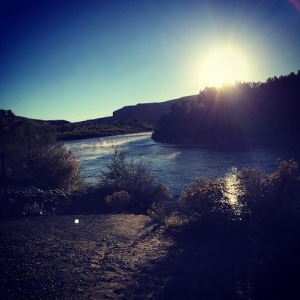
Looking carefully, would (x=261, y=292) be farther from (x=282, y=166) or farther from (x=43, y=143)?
(x=43, y=143)

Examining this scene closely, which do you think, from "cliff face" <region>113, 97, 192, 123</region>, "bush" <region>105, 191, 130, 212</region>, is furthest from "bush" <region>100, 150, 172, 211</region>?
"cliff face" <region>113, 97, 192, 123</region>

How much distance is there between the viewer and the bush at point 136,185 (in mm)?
15648

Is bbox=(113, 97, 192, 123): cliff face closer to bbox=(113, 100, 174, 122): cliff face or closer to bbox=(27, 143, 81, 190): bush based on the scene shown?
bbox=(113, 100, 174, 122): cliff face

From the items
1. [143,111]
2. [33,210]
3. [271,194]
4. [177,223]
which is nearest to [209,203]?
[177,223]

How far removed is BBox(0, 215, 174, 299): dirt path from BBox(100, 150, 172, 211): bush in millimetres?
3822

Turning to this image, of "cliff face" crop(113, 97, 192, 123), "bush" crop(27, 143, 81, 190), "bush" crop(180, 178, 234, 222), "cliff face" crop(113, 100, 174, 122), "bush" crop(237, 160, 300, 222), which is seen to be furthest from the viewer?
"cliff face" crop(113, 100, 174, 122)

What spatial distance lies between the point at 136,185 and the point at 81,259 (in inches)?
339

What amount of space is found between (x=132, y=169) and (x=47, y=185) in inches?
164

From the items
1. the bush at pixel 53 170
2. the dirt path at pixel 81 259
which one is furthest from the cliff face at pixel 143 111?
the dirt path at pixel 81 259

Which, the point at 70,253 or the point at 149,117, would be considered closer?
the point at 70,253

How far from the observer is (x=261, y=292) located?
6.62 meters

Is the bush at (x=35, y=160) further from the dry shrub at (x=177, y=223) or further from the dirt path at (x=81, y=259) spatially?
the dry shrub at (x=177, y=223)

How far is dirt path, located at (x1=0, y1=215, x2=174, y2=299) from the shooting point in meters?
6.65

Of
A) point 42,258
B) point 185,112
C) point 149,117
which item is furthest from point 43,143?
point 149,117
